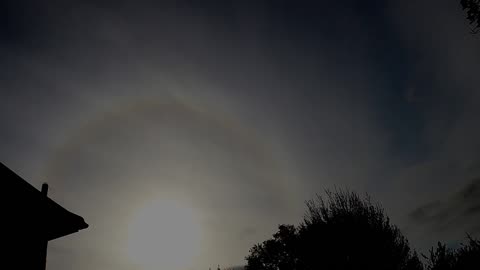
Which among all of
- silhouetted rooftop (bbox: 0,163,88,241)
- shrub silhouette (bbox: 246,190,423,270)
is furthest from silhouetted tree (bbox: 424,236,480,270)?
silhouetted rooftop (bbox: 0,163,88,241)

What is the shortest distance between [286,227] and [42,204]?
133 feet

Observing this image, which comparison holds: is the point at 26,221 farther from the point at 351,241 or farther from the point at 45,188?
the point at 351,241

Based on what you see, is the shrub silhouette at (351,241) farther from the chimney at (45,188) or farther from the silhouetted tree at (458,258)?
the chimney at (45,188)

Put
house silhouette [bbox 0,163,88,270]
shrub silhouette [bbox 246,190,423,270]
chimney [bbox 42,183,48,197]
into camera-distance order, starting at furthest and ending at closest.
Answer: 1. shrub silhouette [bbox 246,190,423,270]
2. chimney [bbox 42,183,48,197]
3. house silhouette [bbox 0,163,88,270]

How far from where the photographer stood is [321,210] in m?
22.1

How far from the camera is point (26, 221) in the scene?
641cm

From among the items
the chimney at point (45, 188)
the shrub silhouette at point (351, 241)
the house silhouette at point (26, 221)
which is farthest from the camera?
the shrub silhouette at point (351, 241)

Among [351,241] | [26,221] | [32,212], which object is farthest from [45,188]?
[351,241]

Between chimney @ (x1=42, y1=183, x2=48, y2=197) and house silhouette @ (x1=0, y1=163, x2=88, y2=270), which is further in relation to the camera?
chimney @ (x1=42, y1=183, x2=48, y2=197)

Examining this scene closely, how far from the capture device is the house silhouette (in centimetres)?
591

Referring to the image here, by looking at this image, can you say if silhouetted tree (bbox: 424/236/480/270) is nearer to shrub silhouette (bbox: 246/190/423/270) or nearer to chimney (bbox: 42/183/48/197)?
shrub silhouette (bbox: 246/190/423/270)

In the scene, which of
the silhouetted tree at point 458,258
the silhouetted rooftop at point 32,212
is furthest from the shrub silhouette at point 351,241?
the silhouetted rooftop at point 32,212

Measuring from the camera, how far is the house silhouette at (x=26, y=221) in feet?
19.4

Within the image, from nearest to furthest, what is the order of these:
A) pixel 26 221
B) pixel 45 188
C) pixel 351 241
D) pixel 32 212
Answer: pixel 26 221, pixel 32 212, pixel 45 188, pixel 351 241
